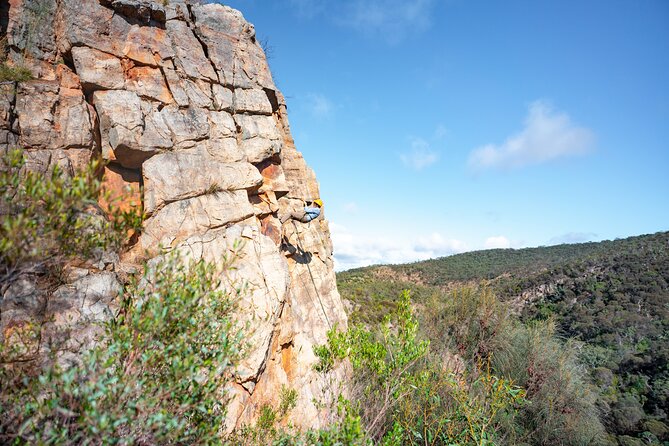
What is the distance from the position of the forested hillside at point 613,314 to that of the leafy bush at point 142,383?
16373mm

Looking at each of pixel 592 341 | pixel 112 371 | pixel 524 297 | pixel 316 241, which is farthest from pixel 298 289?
pixel 524 297

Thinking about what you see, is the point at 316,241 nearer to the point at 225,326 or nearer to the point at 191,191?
the point at 191,191

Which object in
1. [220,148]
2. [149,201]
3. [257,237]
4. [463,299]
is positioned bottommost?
[463,299]

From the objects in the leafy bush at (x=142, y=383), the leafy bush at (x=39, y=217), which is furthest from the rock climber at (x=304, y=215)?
the leafy bush at (x=39, y=217)

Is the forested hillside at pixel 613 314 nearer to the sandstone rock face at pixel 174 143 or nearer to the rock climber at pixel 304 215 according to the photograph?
the rock climber at pixel 304 215

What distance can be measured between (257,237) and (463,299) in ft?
45.8

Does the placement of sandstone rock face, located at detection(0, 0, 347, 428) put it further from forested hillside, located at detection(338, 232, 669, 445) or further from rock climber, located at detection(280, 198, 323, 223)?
forested hillside, located at detection(338, 232, 669, 445)

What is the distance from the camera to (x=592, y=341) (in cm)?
3475

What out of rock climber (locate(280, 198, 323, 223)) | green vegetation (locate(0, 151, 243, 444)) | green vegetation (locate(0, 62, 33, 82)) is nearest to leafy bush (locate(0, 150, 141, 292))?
green vegetation (locate(0, 151, 243, 444))

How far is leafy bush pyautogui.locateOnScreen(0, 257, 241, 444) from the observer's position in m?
3.96

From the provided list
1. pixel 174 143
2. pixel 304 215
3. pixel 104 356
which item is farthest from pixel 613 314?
pixel 104 356

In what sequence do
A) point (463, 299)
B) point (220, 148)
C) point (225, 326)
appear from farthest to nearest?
point (463, 299) < point (220, 148) < point (225, 326)

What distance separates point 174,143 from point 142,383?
8283 mm

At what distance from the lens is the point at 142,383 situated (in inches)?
179
